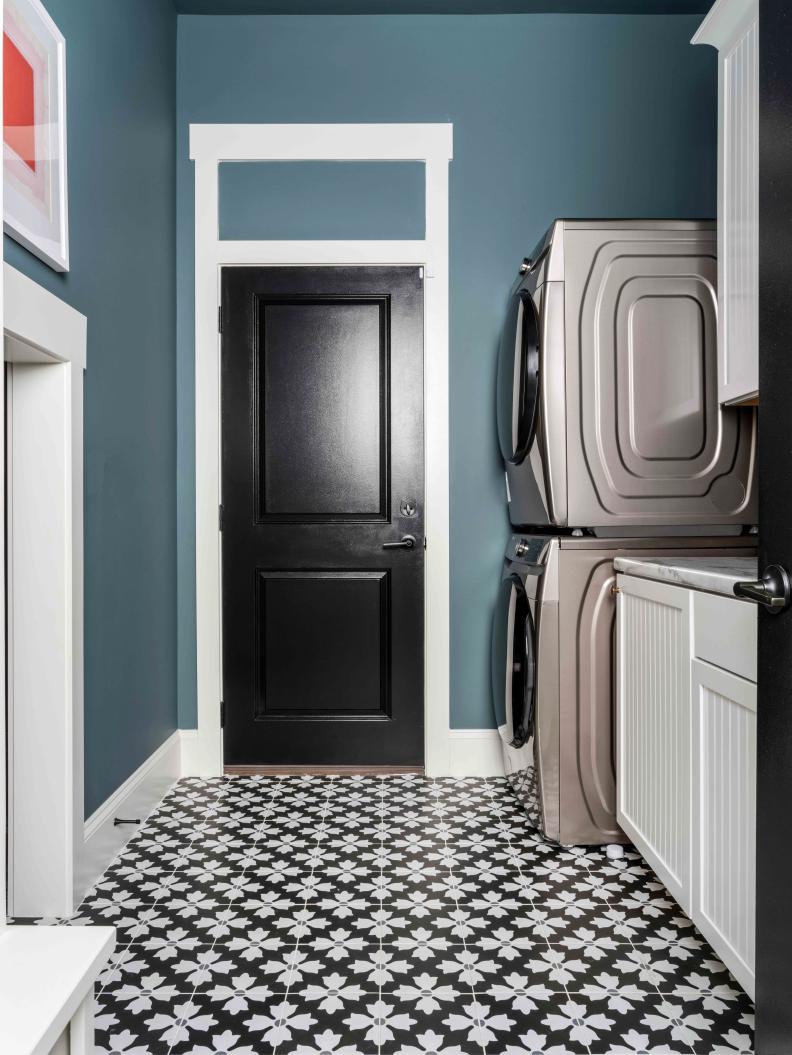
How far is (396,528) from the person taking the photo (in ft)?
9.95

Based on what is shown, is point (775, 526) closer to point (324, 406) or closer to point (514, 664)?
point (514, 664)

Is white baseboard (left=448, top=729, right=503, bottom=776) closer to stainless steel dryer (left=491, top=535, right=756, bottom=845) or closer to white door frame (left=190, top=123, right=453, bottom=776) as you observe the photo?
white door frame (left=190, top=123, right=453, bottom=776)

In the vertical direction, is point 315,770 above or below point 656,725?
below

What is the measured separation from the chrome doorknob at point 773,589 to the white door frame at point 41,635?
5.04 ft

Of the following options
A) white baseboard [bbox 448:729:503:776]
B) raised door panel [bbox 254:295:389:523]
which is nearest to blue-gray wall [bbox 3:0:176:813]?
raised door panel [bbox 254:295:389:523]

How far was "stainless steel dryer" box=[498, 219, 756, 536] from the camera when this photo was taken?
2.23m

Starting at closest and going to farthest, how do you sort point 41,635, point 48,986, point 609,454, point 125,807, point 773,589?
point 48,986 < point 773,589 < point 41,635 < point 609,454 < point 125,807

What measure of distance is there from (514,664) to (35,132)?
199 cm

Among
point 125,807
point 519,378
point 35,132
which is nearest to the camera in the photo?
point 35,132

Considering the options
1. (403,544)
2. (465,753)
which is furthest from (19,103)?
(465,753)

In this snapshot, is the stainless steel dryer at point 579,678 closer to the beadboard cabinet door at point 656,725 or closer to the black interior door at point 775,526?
the beadboard cabinet door at point 656,725

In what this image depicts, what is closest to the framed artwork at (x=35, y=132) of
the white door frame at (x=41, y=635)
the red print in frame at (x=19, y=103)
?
the red print in frame at (x=19, y=103)

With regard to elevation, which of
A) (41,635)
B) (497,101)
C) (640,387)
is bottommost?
(41,635)

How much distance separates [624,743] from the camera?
7.09 feet
